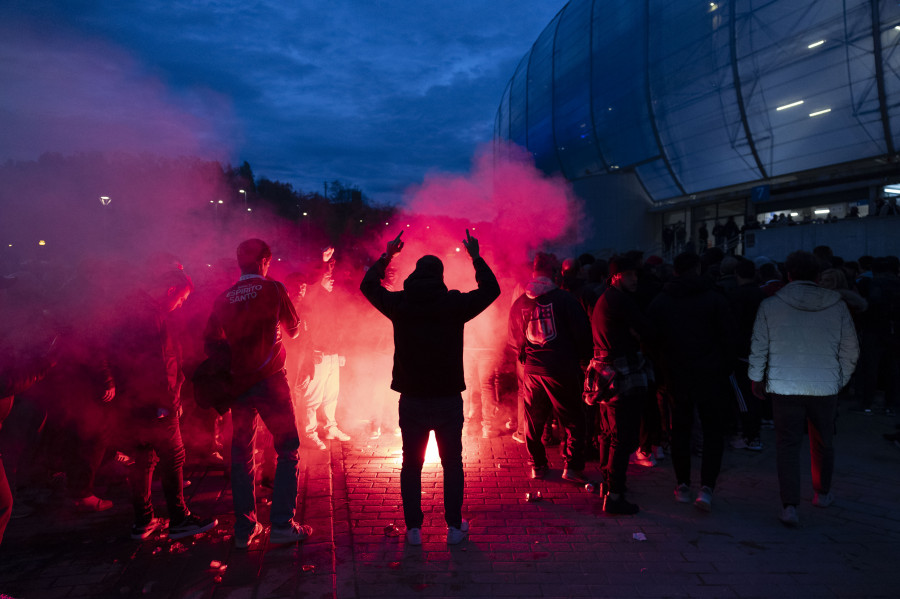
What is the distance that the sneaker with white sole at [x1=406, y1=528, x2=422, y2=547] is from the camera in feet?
11.6

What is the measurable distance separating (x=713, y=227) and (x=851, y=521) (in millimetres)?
20091

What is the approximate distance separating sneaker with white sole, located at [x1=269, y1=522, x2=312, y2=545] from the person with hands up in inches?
28.9

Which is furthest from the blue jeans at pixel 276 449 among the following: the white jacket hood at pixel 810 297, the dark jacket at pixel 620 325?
the white jacket hood at pixel 810 297

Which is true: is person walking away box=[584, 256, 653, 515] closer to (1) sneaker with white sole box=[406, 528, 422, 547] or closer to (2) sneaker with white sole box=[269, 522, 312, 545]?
(1) sneaker with white sole box=[406, 528, 422, 547]

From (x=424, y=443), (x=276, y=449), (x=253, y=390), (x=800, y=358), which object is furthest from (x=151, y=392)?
(x=800, y=358)

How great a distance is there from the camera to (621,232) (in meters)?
23.8

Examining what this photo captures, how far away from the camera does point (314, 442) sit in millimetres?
5512

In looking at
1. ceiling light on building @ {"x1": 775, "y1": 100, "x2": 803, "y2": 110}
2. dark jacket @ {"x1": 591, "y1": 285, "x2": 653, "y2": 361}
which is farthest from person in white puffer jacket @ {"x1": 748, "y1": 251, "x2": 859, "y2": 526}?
ceiling light on building @ {"x1": 775, "y1": 100, "x2": 803, "y2": 110}

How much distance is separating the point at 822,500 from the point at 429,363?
11.0 feet

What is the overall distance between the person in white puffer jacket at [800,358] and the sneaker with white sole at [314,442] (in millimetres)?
→ 4065

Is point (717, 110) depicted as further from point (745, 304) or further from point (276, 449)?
point (276, 449)

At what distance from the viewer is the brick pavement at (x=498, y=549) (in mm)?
3047

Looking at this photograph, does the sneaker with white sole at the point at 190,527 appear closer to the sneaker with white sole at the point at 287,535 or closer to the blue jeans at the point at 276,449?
the blue jeans at the point at 276,449

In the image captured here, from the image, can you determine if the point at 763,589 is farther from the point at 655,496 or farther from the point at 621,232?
the point at 621,232
